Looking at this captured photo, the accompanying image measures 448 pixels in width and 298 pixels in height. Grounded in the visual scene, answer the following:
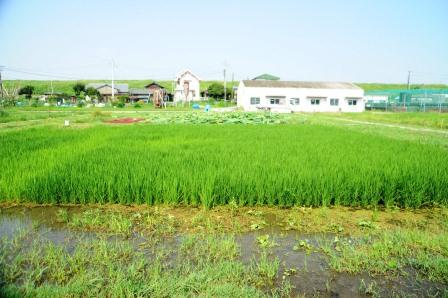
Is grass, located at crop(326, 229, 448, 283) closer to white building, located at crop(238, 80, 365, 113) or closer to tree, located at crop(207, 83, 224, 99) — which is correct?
white building, located at crop(238, 80, 365, 113)

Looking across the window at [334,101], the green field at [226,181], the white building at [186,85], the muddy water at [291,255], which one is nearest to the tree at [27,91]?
the white building at [186,85]

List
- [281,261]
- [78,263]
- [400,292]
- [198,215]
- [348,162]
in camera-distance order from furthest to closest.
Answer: [348,162]
[198,215]
[281,261]
[78,263]
[400,292]

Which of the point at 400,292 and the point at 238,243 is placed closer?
the point at 400,292

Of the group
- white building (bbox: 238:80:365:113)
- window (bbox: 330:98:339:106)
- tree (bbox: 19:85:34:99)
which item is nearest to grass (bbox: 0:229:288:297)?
white building (bbox: 238:80:365:113)

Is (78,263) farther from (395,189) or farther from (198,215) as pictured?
(395,189)

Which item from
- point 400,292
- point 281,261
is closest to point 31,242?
point 281,261

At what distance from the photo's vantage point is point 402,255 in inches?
132

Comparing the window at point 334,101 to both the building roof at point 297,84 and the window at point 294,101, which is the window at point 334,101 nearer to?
the building roof at point 297,84

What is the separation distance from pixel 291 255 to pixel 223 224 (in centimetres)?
105

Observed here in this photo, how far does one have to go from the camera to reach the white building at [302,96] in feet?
125

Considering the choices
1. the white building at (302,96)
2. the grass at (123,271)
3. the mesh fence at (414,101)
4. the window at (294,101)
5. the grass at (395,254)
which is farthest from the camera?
the window at (294,101)

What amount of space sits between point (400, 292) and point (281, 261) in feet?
3.45

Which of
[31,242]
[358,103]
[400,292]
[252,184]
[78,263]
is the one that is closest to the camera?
[400,292]

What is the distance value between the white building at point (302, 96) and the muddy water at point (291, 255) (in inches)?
1351
